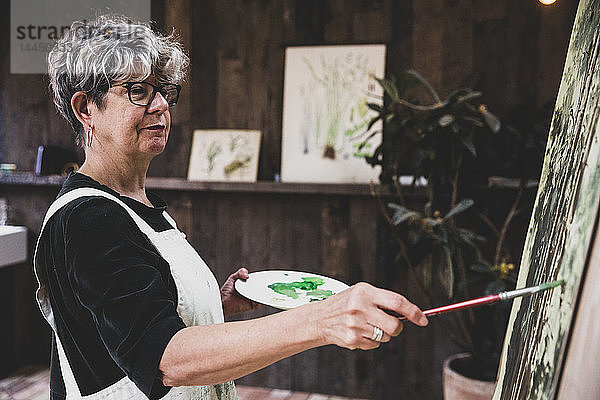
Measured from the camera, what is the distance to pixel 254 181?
323 cm

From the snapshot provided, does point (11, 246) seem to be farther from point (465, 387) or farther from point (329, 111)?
point (465, 387)

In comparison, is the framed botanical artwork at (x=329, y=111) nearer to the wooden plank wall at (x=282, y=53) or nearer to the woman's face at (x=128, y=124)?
the wooden plank wall at (x=282, y=53)

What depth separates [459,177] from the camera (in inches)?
107

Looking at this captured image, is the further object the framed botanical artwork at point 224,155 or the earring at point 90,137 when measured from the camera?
the framed botanical artwork at point 224,155

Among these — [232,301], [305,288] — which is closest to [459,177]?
[232,301]

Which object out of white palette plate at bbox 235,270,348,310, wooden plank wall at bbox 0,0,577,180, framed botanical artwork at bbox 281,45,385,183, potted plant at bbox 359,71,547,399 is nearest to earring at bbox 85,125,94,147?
white palette plate at bbox 235,270,348,310

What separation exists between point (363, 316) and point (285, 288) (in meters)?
0.46

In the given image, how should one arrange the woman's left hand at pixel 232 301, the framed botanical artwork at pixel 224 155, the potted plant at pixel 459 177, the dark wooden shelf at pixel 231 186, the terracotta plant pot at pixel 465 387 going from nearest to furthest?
the woman's left hand at pixel 232 301 < the terracotta plant pot at pixel 465 387 < the potted plant at pixel 459 177 < the dark wooden shelf at pixel 231 186 < the framed botanical artwork at pixel 224 155

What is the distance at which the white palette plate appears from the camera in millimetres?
1043

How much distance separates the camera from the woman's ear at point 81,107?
1.17m

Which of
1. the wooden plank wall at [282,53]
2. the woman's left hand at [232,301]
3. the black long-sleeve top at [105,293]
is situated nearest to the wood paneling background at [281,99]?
the wooden plank wall at [282,53]

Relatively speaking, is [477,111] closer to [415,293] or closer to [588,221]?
[415,293]

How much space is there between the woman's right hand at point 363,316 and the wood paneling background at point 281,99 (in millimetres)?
2441

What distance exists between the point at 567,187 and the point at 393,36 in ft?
8.26
